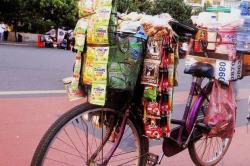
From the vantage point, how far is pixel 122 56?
122 inches

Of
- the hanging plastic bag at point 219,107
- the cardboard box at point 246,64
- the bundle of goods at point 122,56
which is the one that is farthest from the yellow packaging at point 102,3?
the cardboard box at point 246,64

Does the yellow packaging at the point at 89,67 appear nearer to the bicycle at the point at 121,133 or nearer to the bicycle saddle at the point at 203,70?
the bicycle at the point at 121,133

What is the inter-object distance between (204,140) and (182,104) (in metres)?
3.89

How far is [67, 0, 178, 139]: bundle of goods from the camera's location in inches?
120

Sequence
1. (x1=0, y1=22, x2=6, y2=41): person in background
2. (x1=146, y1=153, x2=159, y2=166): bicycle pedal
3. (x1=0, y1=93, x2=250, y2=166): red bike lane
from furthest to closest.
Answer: (x1=0, y1=22, x2=6, y2=41): person in background, (x1=0, y1=93, x2=250, y2=166): red bike lane, (x1=146, y1=153, x2=159, y2=166): bicycle pedal

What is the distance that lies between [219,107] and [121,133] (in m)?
1.01

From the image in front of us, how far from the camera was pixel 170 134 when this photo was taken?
12.3 feet

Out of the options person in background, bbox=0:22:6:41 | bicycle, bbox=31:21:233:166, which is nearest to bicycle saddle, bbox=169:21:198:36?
bicycle, bbox=31:21:233:166

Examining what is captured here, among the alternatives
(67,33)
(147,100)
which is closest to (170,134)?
(147,100)

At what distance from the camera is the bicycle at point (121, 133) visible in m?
3.13

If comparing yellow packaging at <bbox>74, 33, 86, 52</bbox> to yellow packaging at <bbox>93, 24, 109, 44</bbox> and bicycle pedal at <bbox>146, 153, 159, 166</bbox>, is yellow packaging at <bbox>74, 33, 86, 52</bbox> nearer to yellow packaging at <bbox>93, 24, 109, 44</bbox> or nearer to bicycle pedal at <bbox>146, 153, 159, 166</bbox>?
yellow packaging at <bbox>93, 24, 109, 44</bbox>

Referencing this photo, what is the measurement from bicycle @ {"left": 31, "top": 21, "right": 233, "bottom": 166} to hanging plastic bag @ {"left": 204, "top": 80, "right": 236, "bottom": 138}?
61mm

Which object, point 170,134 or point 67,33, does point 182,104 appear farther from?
point 67,33

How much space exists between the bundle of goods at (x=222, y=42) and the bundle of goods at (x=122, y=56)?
0.57 metres
